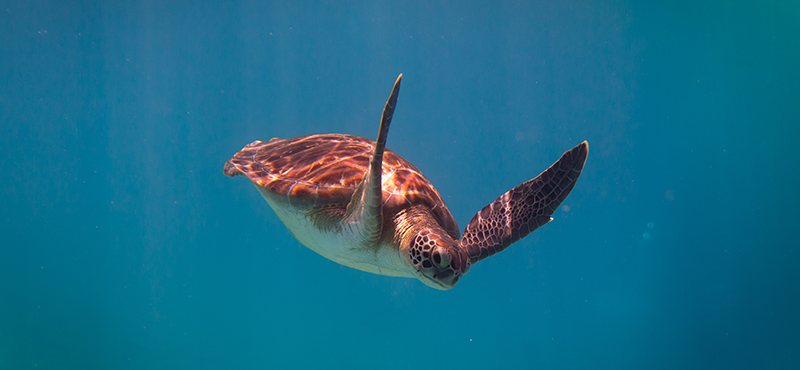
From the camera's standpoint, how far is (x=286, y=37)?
21.0 ft

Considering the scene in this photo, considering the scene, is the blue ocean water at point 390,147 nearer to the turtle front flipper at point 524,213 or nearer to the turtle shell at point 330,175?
the turtle shell at point 330,175

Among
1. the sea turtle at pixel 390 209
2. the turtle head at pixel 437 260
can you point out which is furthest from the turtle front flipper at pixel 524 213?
the turtle head at pixel 437 260

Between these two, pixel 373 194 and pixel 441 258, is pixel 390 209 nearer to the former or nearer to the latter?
pixel 373 194

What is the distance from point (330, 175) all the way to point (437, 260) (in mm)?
1313

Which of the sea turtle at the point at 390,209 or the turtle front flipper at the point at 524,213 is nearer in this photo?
the sea turtle at the point at 390,209

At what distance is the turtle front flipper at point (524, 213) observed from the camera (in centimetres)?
221

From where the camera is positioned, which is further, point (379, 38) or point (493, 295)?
point (493, 295)

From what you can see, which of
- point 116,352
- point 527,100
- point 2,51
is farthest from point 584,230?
point 2,51

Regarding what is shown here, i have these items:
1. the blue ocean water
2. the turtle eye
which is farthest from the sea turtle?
the blue ocean water

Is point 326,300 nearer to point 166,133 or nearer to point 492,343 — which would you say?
point 492,343

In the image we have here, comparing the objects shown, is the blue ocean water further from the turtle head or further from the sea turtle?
the turtle head

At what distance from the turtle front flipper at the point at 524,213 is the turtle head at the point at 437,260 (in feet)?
1.43

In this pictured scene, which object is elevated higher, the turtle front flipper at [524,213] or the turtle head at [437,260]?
the turtle front flipper at [524,213]

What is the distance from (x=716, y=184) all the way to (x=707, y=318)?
339 centimetres
